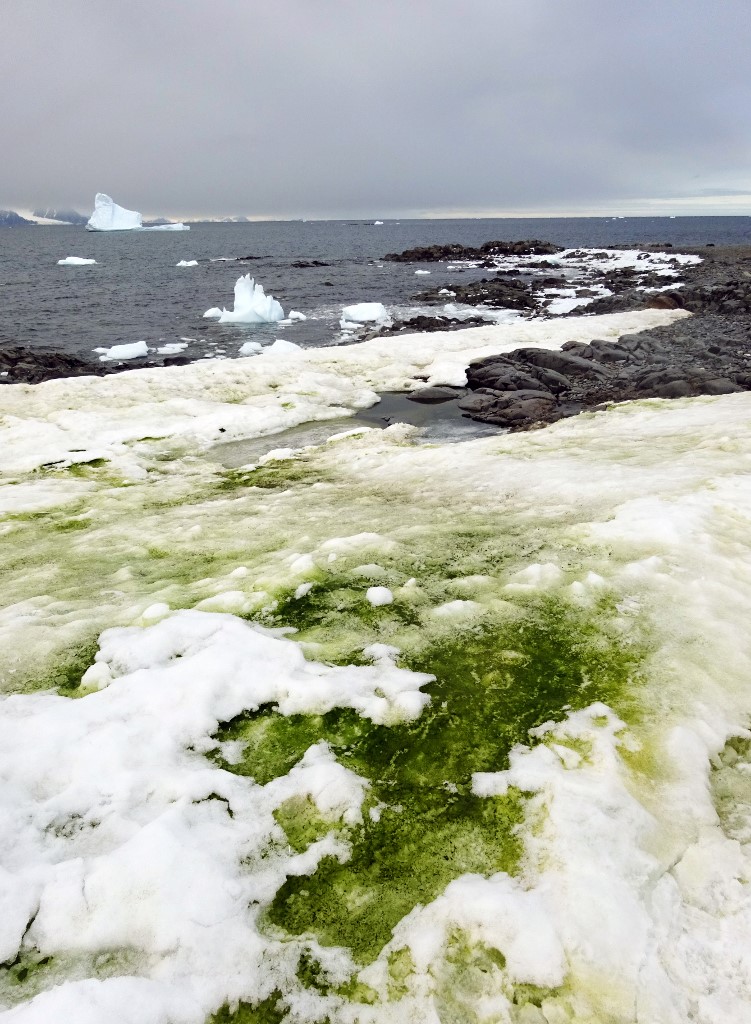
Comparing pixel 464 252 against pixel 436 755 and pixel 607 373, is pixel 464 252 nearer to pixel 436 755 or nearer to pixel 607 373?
pixel 607 373

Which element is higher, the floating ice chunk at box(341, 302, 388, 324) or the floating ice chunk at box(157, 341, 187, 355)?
the floating ice chunk at box(341, 302, 388, 324)

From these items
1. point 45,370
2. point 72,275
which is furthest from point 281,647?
point 72,275

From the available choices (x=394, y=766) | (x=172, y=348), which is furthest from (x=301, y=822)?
(x=172, y=348)

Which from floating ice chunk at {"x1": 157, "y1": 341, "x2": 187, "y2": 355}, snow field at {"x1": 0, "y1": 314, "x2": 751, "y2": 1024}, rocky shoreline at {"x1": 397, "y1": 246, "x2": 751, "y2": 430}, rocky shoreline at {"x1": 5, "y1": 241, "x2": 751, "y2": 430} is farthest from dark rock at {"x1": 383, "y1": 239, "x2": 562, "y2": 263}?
snow field at {"x1": 0, "y1": 314, "x2": 751, "y2": 1024}

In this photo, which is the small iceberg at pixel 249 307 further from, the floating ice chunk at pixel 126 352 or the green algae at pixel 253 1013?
the green algae at pixel 253 1013

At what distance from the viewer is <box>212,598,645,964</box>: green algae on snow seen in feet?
10.8

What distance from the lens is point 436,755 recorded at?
421 centimetres

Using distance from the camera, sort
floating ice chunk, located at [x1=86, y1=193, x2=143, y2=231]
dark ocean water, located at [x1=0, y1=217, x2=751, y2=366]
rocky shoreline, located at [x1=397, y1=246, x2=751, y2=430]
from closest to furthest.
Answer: rocky shoreline, located at [x1=397, y1=246, x2=751, y2=430], dark ocean water, located at [x1=0, y1=217, x2=751, y2=366], floating ice chunk, located at [x1=86, y1=193, x2=143, y2=231]

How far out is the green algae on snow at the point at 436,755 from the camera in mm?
3285

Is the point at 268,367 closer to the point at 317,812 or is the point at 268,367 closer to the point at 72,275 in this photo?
the point at 317,812

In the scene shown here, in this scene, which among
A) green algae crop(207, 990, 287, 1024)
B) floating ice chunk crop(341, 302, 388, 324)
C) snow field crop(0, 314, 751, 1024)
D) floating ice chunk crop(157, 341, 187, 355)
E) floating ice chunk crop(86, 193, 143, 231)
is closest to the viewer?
green algae crop(207, 990, 287, 1024)

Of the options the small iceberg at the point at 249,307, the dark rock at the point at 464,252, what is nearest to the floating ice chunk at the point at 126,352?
the small iceberg at the point at 249,307

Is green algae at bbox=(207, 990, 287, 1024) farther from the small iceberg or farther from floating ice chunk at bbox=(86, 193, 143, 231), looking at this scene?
floating ice chunk at bbox=(86, 193, 143, 231)

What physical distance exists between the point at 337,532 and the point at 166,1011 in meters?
5.77
